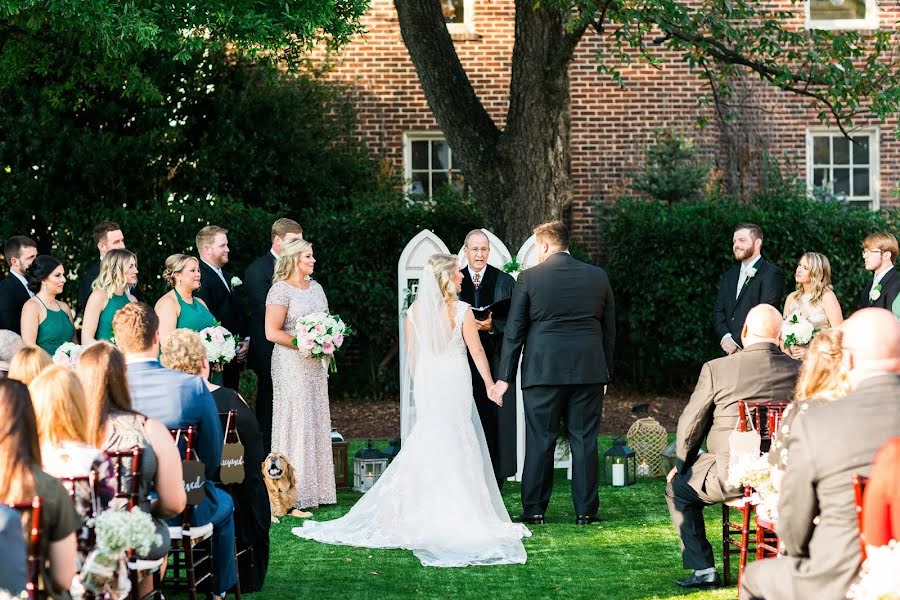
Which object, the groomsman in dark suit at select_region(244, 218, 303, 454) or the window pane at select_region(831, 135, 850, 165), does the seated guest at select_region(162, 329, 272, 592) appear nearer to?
the groomsman in dark suit at select_region(244, 218, 303, 454)

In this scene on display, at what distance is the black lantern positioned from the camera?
9516mm

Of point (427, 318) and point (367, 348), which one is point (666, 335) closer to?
point (367, 348)

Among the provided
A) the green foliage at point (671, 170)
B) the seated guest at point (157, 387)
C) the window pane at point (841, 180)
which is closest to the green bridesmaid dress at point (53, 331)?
the seated guest at point (157, 387)

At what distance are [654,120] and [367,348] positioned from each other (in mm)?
5136

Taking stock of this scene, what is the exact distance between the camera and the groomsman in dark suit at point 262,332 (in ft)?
31.0

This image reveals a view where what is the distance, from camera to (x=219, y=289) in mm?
9578

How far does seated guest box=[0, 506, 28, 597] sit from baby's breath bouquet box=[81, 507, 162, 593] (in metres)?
0.53

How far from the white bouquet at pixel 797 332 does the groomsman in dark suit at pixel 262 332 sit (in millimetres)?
A: 3879

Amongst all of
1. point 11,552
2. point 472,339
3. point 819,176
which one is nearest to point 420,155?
point 819,176

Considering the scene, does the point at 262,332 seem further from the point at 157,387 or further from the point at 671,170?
the point at 671,170

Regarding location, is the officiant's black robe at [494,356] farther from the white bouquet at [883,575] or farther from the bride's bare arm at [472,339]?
the white bouquet at [883,575]

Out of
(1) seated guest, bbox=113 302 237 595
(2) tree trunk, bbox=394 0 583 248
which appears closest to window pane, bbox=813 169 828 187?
(2) tree trunk, bbox=394 0 583 248

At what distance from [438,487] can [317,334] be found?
1.56m

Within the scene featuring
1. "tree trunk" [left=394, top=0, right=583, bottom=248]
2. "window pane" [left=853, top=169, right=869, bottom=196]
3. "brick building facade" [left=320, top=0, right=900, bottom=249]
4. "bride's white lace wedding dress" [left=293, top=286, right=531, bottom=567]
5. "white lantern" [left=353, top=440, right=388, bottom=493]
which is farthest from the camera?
"window pane" [left=853, top=169, right=869, bottom=196]
